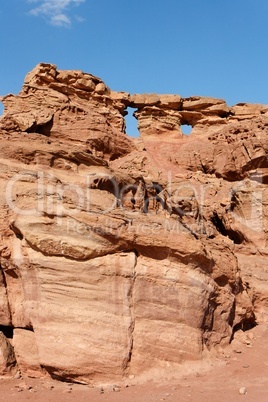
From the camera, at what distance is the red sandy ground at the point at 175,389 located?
22.0ft

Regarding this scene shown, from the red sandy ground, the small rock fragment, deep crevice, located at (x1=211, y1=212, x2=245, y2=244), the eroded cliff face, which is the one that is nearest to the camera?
the red sandy ground

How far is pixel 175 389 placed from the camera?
7031 millimetres

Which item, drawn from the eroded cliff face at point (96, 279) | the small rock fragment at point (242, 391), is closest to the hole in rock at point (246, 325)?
the eroded cliff face at point (96, 279)

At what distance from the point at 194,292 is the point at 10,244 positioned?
3.68 meters

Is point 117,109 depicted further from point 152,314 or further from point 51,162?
point 152,314

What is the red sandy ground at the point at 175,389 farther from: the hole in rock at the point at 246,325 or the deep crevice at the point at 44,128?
the deep crevice at the point at 44,128

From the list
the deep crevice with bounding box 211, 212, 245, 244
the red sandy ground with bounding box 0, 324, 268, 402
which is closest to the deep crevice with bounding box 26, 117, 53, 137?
the deep crevice with bounding box 211, 212, 245, 244

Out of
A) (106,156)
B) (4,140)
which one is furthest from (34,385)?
(106,156)

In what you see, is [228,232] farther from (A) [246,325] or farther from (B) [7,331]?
(B) [7,331]

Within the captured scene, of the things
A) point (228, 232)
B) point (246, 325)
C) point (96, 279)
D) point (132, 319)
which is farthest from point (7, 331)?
point (228, 232)

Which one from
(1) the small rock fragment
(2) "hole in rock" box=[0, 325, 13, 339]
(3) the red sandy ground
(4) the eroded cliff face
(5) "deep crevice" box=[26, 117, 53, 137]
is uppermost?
(5) "deep crevice" box=[26, 117, 53, 137]

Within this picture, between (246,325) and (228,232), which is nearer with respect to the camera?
(246,325)

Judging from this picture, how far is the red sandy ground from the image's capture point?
6.71 meters

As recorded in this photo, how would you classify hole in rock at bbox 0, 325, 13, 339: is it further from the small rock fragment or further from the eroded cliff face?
the small rock fragment
